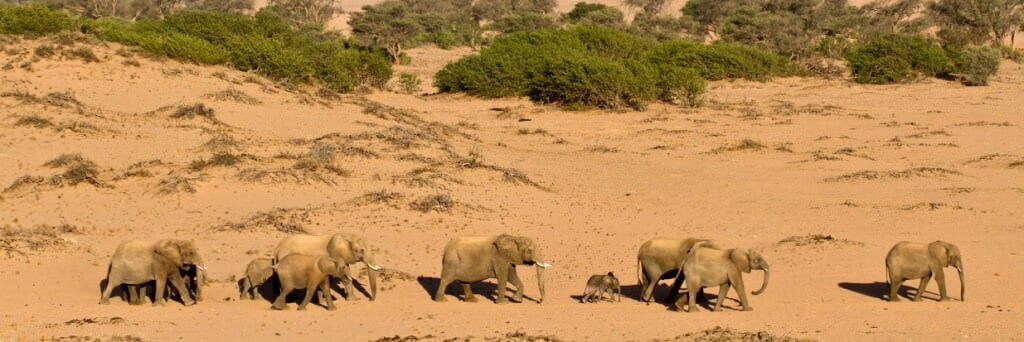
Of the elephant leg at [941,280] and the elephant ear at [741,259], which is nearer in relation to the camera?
the elephant ear at [741,259]

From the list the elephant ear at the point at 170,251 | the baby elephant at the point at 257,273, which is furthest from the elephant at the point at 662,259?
the elephant ear at the point at 170,251

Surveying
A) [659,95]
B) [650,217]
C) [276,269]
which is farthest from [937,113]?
[276,269]

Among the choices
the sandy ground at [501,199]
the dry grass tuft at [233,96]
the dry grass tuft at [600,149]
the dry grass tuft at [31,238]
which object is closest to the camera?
the sandy ground at [501,199]

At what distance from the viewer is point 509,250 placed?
12.1m

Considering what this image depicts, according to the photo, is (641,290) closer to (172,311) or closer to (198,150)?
(172,311)

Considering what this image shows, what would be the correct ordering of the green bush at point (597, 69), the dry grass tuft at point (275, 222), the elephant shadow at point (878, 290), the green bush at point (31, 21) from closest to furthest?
the elephant shadow at point (878, 290)
the dry grass tuft at point (275, 222)
the green bush at point (31, 21)
the green bush at point (597, 69)

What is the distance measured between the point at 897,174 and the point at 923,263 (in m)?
10.9

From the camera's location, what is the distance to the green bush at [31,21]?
31.4 m

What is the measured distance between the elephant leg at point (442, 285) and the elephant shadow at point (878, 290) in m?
4.52

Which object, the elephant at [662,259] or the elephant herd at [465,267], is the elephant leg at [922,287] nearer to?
the elephant herd at [465,267]

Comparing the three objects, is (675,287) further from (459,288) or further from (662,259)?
(459,288)

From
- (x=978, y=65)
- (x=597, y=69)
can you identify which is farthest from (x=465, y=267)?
(x=978, y=65)

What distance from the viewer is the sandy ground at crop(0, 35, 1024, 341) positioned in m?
11.5

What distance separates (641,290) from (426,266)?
9.42 feet
